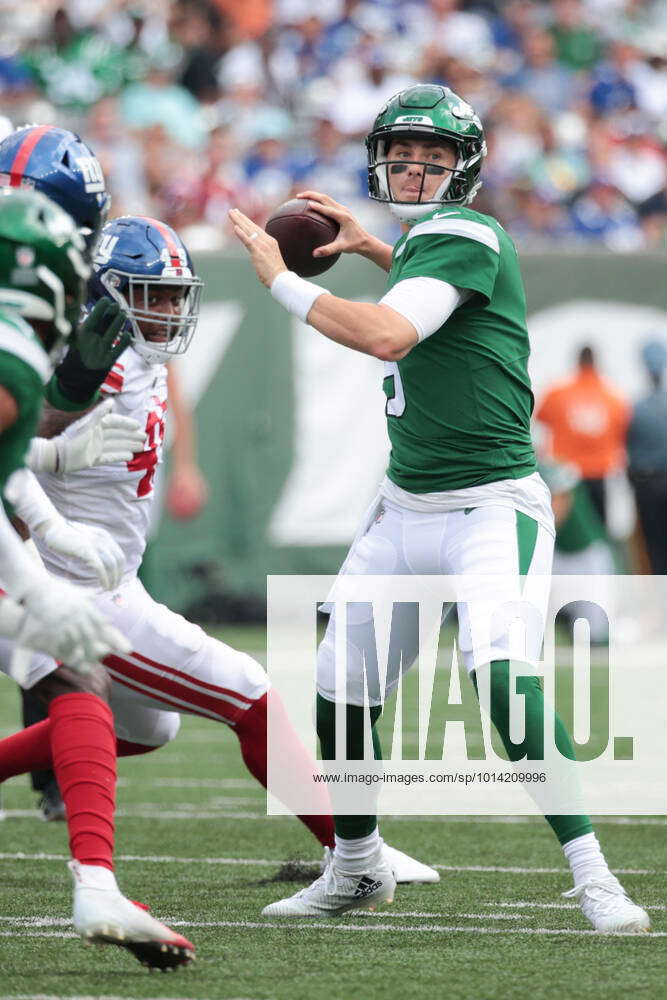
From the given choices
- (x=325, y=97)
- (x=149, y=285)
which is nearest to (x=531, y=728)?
(x=149, y=285)

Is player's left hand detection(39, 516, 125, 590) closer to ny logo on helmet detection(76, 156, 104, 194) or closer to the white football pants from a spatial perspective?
the white football pants

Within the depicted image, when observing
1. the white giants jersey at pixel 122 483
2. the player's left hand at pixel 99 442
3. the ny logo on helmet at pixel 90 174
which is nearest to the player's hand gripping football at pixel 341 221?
the ny logo on helmet at pixel 90 174

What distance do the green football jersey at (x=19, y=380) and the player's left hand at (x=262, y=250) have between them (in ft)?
3.04

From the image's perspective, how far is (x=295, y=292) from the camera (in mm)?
3912

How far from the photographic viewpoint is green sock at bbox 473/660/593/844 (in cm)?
375

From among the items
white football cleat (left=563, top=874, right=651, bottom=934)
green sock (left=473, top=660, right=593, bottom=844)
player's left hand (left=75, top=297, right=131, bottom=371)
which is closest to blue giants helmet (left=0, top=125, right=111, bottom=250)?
player's left hand (left=75, top=297, right=131, bottom=371)

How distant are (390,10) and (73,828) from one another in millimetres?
11611

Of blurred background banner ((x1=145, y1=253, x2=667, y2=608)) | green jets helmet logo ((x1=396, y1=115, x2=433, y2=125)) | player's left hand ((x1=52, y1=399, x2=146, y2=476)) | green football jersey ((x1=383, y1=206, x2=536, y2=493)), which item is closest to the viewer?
player's left hand ((x1=52, y1=399, x2=146, y2=476))

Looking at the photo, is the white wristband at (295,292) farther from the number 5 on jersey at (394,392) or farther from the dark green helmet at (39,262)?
the dark green helmet at (39,262)

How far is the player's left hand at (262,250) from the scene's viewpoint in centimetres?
399

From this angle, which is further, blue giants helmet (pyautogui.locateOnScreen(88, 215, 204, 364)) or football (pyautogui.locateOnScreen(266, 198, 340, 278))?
blue giants helmet (pyautogui.locateOnScreen(88, 215, 204, 364))

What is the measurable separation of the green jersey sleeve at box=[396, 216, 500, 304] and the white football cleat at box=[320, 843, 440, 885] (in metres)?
1.58

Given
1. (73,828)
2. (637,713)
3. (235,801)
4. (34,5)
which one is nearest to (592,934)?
(73,828)

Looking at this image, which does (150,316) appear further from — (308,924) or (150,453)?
(308,924)
